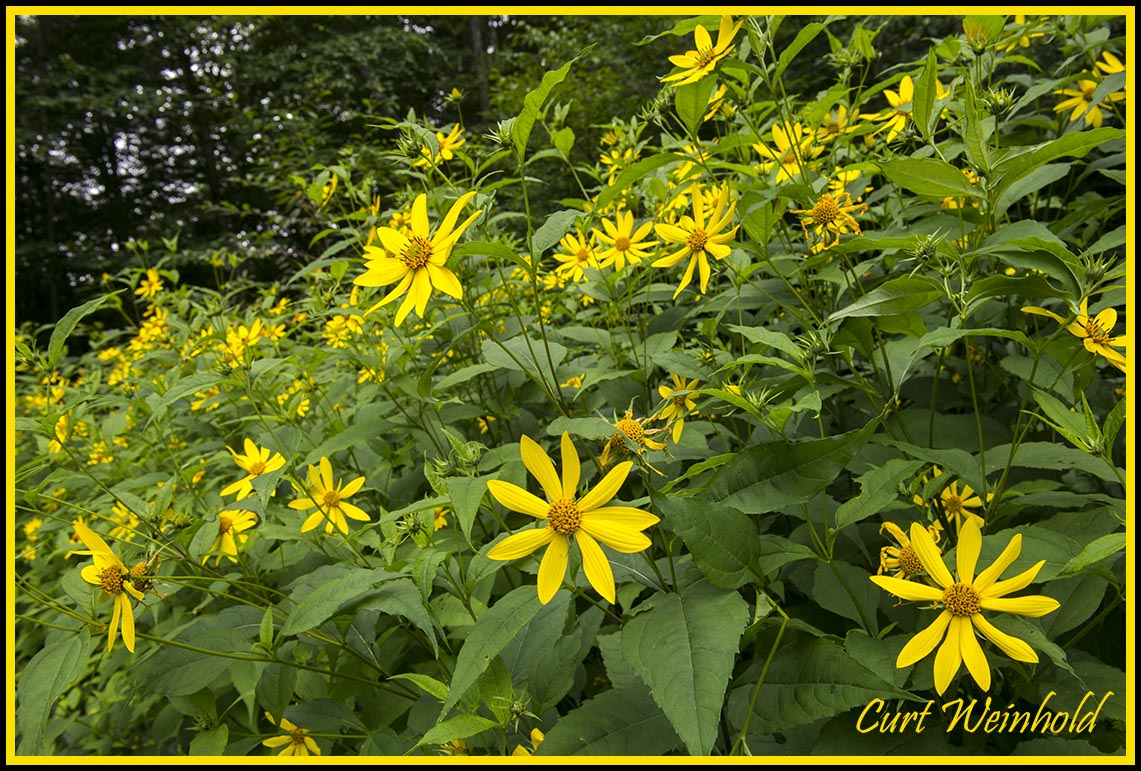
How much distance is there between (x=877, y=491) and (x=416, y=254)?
641mm

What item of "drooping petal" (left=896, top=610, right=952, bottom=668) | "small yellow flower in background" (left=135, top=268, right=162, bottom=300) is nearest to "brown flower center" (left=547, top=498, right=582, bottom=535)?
"drooping petal" (left=896, top=610, right=952, bottom=668)

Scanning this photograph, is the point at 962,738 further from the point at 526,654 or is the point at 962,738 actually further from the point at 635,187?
the point at 635,187

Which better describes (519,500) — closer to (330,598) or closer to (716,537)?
(716,537)

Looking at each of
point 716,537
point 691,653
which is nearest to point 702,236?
point 716,537

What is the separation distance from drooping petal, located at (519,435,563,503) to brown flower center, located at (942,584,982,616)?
403mm

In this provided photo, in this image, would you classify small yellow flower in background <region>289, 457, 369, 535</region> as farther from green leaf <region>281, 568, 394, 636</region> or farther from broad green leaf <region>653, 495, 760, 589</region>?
broad green leaf <region>653, 495, 760, 589</region>

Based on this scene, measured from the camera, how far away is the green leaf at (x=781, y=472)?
70 centimetres

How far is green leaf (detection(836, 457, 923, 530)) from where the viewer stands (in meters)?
0.75

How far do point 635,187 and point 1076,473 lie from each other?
3.40 ft

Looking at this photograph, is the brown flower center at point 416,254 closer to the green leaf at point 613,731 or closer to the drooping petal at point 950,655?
the green leaf at point 613,731

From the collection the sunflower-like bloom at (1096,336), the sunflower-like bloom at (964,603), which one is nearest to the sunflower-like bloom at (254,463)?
the sunflower-like bloom at (964,603)

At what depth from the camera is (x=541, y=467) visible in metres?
0.68

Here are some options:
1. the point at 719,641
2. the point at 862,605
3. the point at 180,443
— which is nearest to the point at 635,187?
the point at 862,605

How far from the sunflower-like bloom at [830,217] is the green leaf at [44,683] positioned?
3.71ft
